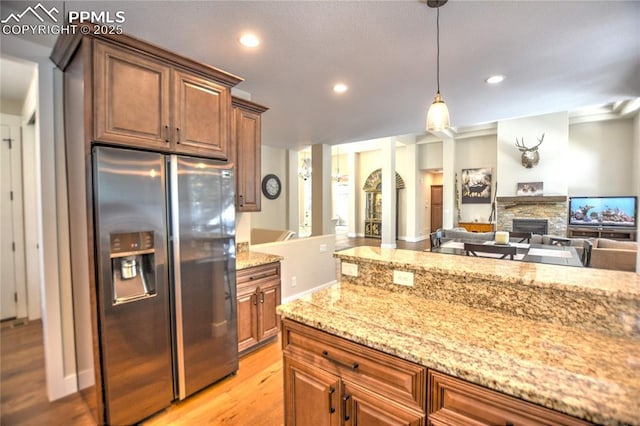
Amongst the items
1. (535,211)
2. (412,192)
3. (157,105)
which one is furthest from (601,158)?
(157,105)

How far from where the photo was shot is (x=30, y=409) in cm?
200

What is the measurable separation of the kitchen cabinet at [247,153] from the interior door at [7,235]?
2.80 meters

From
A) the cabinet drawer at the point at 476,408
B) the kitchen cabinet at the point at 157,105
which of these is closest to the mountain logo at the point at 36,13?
the kitchen cabinet at the point at 157,105

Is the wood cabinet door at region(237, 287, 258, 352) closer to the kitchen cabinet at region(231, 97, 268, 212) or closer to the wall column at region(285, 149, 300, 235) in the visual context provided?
the kitchen cabinet at region(231, 97, 268, 212)

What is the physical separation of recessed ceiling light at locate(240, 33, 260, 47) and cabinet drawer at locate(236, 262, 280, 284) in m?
1.82

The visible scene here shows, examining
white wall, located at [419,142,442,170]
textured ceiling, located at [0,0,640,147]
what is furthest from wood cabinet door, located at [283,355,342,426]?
white wall, located at [419,142,442,170]

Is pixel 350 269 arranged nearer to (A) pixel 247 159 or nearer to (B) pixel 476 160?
(A) pixel 247 159

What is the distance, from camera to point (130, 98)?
1.75 m

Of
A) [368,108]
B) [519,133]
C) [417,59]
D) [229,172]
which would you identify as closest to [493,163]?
[519,133]

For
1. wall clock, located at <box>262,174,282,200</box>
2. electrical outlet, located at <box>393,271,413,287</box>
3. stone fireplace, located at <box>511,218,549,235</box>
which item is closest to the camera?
electrical outlet, located at <box>393,271,413,287</box>

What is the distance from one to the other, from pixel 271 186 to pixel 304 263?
306cm

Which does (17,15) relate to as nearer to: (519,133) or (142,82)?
(142,82)

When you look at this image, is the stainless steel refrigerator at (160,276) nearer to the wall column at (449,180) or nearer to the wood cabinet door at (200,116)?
the wood cabinet door at (200,116)

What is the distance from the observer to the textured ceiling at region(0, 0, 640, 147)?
5.74 ft
